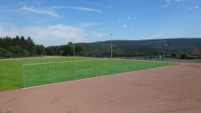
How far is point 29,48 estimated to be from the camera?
354 feet

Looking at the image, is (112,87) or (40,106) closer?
(40,106)

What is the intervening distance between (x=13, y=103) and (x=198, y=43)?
12533 cm

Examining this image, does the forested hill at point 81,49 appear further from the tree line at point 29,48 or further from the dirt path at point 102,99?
the dirt path at point 102,99

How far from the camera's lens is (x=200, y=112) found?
10898 mm

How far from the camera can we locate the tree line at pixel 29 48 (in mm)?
86375

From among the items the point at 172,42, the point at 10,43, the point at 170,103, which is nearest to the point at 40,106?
the point at 170,103

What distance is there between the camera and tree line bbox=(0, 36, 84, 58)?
283 feet

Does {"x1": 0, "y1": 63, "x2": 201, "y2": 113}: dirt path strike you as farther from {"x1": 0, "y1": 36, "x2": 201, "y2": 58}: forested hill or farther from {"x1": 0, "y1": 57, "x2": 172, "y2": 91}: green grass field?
{"x1": 0, "y1": 36, "x2": 201, "y2": 58}: forested hill

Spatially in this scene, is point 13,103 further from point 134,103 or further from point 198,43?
point 198,43

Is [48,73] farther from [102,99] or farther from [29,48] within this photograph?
[29,48]

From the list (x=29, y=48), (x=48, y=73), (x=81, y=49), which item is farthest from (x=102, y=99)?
(x=29, y=48)

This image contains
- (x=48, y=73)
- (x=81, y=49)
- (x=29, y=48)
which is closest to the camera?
(x=48, y=73)

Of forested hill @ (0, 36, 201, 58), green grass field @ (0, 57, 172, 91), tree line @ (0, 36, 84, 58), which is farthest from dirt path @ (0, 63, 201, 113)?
tree line @ (0, 36, 84, 58)

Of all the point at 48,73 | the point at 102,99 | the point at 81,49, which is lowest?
the point at 102,99
